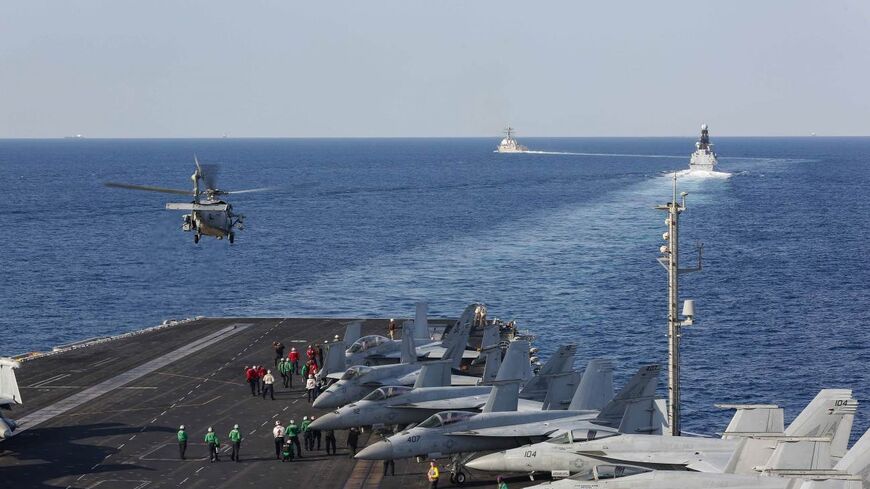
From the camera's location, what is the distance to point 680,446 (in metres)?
38.8

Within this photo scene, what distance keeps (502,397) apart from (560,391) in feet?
18.6

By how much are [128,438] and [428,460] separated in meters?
13.9

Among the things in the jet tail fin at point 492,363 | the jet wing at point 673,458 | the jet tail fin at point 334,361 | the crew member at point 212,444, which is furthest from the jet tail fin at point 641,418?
the jet tail fin at point 334,361

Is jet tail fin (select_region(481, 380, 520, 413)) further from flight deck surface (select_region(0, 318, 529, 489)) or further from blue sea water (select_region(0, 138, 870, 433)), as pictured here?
blue sea water (select_region(0, 138, 870, 433))

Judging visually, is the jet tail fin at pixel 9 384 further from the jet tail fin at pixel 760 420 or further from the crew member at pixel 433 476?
the jet tail fin at pixel 760 420

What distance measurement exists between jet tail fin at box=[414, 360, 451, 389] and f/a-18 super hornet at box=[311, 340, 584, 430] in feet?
0.54

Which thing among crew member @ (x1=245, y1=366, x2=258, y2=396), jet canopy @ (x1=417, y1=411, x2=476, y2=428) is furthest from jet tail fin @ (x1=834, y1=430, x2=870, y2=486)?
crew member @ (x1=245, y1=366, x2=258, y2=396)

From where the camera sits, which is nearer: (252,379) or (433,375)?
(433,375)

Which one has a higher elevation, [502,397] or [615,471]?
Result: [502,397]

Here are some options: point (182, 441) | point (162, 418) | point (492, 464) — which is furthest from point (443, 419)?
point (162, 418)

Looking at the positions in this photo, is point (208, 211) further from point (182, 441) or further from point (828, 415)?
point (828, 415)

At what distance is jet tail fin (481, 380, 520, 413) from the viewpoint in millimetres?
44875

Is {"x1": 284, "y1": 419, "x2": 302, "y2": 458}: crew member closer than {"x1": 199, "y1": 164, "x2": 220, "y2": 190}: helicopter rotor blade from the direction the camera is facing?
Yes

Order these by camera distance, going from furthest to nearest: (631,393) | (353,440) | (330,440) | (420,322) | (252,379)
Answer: (420,322) → (252,379) → (330,440) → (353,440) → (631,393)
